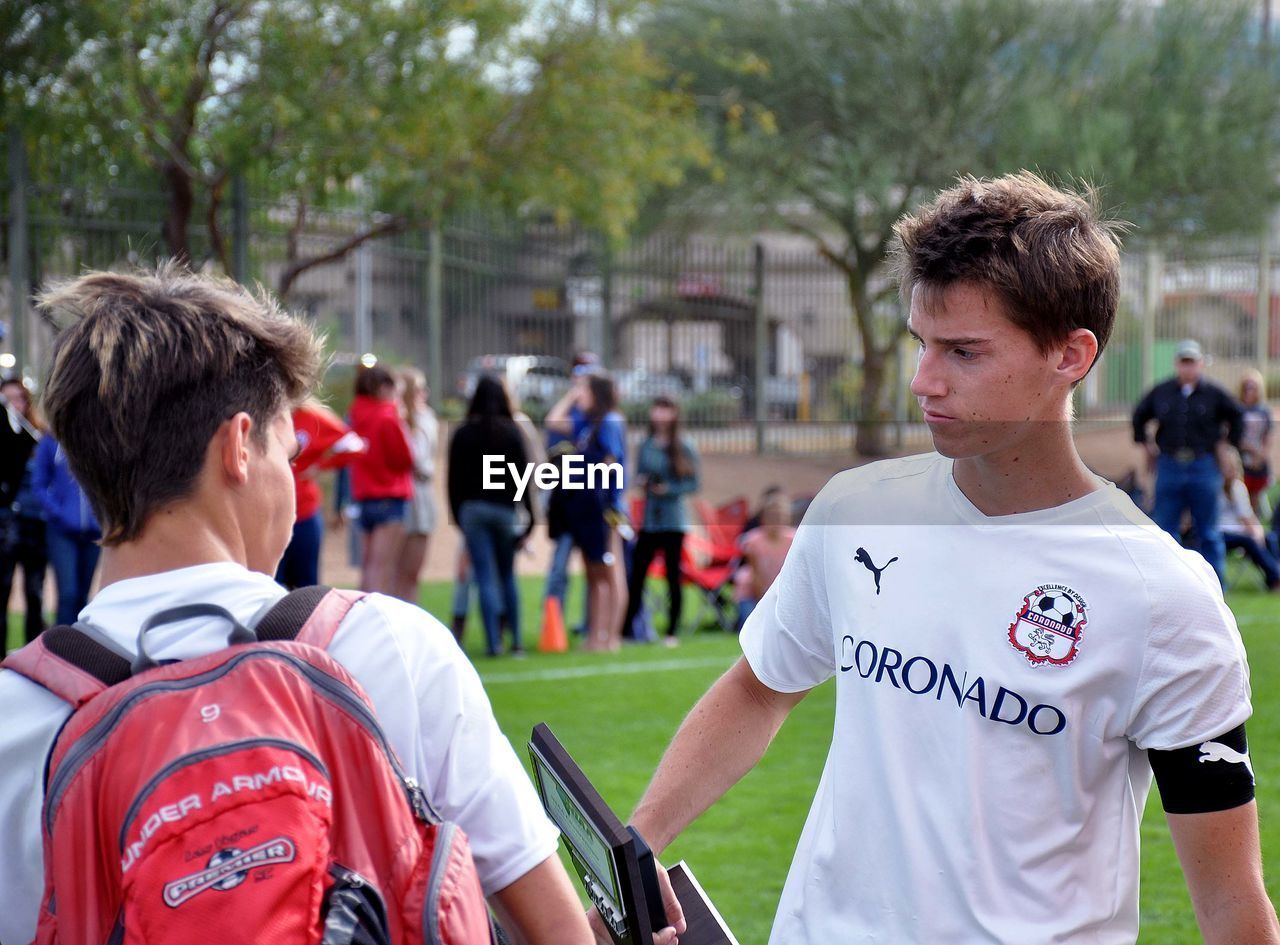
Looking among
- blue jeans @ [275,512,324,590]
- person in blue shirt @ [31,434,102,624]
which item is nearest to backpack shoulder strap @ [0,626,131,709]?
blue jeans @ [275,512,324,590]

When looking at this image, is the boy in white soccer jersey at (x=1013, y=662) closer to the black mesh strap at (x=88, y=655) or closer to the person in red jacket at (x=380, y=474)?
the black mesh strap at (x=88, y=655)

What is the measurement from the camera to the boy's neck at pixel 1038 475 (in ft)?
6.17

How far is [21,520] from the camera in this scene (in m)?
9.30

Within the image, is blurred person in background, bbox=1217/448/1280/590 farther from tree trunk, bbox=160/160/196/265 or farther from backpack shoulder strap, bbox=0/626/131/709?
backpack shoulder strap, bbox=0/626/131/709

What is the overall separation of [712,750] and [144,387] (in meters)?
0.98

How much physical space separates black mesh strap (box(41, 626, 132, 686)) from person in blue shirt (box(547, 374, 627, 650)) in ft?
23.6

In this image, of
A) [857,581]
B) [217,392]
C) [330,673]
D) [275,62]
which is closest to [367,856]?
[330,673]

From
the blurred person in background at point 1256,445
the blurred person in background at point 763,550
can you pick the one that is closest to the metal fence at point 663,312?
the blurred person in background at point 1256,445

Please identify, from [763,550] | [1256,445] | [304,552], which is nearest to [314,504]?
[304,552]

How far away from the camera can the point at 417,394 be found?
10.7 m

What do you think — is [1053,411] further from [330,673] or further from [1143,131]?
[1143,131]

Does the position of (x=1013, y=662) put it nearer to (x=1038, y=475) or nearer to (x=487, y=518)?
(x=1038, y=475)

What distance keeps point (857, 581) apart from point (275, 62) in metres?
14.1

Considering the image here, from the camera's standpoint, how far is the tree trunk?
597 inches
